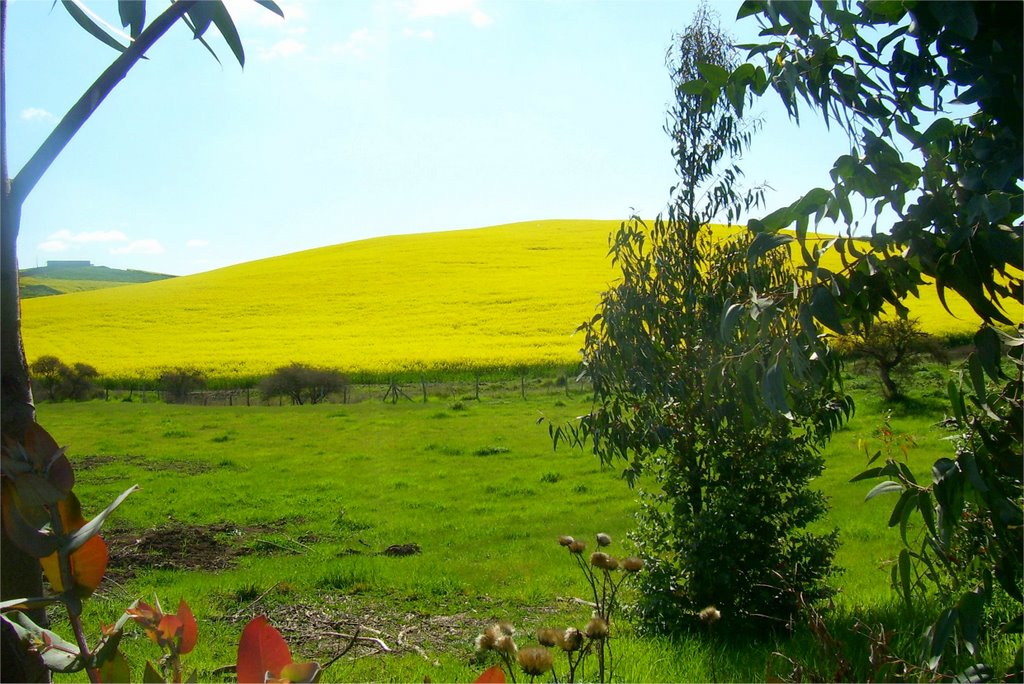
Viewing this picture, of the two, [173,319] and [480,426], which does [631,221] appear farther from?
[173,319]

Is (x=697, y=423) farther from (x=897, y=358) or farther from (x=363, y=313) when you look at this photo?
(x=363, y=313)

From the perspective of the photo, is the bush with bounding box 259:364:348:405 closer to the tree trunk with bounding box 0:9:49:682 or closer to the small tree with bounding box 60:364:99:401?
the small tree with bounding box 60:364:99:401

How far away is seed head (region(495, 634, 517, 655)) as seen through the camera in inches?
51.0

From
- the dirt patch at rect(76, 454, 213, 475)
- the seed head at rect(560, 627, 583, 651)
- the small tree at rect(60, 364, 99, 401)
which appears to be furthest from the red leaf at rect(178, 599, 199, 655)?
the small tree at rect(60, 364, 99, 401)

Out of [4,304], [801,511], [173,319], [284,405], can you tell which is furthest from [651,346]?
[173,319]

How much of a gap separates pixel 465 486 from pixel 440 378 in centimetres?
804

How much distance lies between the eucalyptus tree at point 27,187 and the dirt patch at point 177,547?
701cm

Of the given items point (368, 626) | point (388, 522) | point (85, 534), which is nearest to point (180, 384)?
point (388, 522)

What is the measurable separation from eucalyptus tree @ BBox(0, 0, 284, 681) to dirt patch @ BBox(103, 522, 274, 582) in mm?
7007

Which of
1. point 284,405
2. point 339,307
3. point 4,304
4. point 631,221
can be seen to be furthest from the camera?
point 339,307

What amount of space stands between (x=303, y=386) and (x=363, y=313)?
28.1 ft

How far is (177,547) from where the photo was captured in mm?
8008

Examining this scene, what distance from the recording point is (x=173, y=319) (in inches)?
1044

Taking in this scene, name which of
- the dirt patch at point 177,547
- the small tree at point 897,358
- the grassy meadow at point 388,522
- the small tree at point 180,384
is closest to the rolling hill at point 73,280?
the small tree at point 180,384
